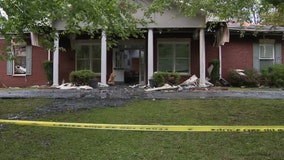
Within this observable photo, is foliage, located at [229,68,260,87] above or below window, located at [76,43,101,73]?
below

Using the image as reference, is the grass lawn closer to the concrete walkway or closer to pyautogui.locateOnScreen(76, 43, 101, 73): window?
the concrete walkway

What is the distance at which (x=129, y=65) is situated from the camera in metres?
22.6

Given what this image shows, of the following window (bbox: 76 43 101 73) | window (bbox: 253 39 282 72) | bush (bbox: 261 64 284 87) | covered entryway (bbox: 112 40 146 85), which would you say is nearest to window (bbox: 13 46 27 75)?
window (bbox: 76 43 101 73)

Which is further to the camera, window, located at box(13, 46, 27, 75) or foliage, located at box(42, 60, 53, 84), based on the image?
window, located at box(13, 46, 27, 75)

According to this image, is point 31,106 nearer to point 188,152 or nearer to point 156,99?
point 156,99

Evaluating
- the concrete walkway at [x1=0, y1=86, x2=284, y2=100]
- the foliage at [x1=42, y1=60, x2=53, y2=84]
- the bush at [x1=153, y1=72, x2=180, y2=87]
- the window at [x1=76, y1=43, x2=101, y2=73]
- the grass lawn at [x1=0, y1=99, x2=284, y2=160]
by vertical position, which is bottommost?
the grass lawn at [x1=0, y1=99, x2=284, y2=160]

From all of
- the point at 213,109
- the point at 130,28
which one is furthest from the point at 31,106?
the point at 213,109

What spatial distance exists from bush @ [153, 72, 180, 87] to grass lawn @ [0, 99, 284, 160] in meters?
7.10

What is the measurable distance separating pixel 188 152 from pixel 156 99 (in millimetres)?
5348

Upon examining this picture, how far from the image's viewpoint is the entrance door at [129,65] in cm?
2062

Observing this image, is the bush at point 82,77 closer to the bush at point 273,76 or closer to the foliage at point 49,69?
the foliage at point 49,69

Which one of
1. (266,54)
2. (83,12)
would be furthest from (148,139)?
(266,54)

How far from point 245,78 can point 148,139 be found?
43.5 ft

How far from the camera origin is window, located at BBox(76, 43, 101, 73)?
2039 centimetres
